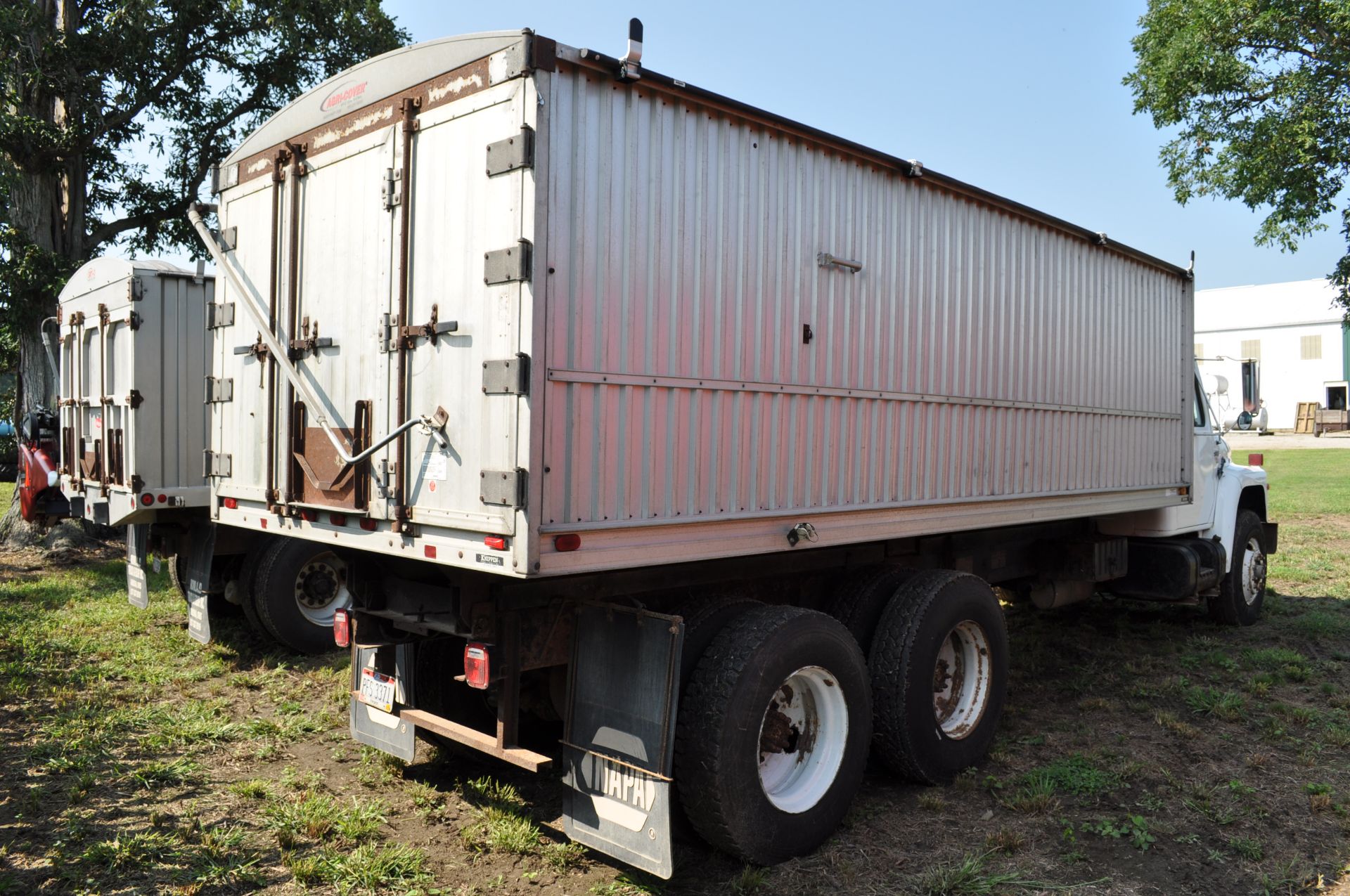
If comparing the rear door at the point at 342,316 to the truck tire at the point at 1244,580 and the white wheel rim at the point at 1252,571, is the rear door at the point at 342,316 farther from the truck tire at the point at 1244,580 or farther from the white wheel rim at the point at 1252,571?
Result: the white wheel rim at the point at 1252,571

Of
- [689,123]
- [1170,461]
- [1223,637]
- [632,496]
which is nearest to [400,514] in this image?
[632,496]

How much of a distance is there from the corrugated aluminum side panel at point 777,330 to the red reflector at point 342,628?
179 centimetres

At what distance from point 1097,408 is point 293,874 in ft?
18.9

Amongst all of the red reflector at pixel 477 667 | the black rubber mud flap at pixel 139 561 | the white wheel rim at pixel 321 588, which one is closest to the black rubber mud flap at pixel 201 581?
the black rubber mud flap at pixel 139 561

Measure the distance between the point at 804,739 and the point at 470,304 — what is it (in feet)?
A: 8.13

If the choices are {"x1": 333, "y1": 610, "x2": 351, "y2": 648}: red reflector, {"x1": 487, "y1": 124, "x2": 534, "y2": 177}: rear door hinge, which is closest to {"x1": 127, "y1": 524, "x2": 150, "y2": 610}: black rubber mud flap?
{"x1": 333, "y1": 610, "x2": 351, "y2": 648}: red reflector

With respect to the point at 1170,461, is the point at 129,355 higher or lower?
higher

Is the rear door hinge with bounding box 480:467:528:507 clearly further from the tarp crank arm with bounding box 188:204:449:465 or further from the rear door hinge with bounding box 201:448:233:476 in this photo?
the rear door hinge with bounding box 201:448:233:476

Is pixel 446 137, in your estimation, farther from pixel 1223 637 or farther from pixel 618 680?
pixel 1223 637

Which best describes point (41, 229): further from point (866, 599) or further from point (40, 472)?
point (866, 599)

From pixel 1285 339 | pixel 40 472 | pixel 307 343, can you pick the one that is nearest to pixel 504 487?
pixel 307 343

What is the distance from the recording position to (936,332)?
544cm

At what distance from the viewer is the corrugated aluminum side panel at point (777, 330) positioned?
373cm

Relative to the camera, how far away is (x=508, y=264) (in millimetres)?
3605
